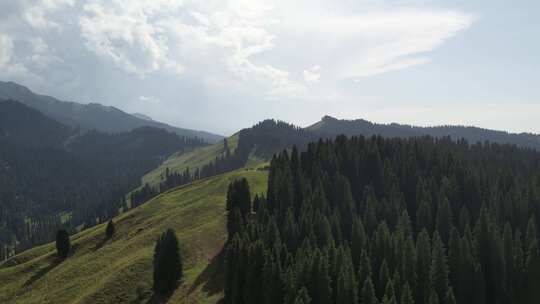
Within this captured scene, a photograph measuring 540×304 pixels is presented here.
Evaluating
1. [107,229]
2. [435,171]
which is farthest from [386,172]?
[107,229]

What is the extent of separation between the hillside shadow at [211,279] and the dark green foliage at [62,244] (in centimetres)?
5373

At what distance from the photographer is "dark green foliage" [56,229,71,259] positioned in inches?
4761

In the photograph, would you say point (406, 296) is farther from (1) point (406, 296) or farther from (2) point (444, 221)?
(2) point (444, 221)

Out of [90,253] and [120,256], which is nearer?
[120,256]

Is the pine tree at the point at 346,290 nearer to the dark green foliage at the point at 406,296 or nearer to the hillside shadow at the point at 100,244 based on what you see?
the dark green foliage at the point at 406,296

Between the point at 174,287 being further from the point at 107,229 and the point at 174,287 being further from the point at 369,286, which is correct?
the point at 107,229

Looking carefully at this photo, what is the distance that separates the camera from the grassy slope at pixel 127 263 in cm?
Result: 8225

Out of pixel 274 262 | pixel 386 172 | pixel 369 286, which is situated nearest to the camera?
pixel 369 286

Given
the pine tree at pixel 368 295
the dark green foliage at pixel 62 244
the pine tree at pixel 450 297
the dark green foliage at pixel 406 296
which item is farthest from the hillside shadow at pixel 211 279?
the dark green foliage at pixel 62 244

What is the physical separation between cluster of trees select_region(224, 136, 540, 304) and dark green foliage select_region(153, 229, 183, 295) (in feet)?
42.7

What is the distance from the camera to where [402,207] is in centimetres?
10519

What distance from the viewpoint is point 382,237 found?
7550 cm

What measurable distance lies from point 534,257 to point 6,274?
124 meters

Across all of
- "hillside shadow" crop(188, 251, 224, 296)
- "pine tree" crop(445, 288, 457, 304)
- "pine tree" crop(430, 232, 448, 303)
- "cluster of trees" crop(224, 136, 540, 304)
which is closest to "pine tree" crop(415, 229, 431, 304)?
"cluster of trees" crop(224, 136, 540, 304)
